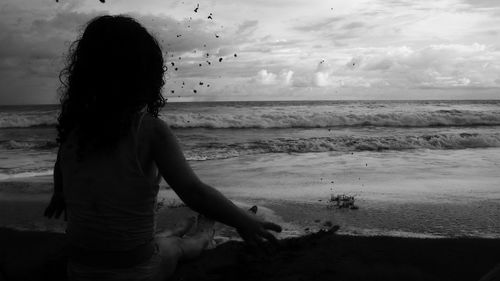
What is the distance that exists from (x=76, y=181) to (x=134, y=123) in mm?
340

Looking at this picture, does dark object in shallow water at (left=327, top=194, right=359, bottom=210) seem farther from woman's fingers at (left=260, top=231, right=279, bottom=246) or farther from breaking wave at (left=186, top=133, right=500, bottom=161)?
breaking wave at (left=186, top=133, right=500, bottom=161)

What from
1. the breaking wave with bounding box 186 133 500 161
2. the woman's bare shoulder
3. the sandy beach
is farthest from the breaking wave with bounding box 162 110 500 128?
the woman's bare shoulder

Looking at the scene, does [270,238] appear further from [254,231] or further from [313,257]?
[313,257]

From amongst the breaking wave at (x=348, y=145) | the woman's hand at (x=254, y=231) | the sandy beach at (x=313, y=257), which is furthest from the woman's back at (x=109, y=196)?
the breaking wave at (x=348, y=145)

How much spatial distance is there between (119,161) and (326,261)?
2.52m

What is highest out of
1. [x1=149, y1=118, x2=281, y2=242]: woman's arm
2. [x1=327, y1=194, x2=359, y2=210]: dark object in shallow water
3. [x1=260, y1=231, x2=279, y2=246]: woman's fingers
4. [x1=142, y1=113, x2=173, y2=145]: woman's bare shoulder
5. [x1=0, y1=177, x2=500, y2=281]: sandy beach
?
[x1=142, y1=113, x2=173, y2=145]: woman's bare shoulder

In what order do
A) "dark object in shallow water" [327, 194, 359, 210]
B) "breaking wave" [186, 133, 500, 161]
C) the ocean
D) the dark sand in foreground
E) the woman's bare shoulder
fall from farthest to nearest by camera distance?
"breaking wave" [186, 133, 500, 161], "dark object in shallow water" [327, 194, 359, 210], the ocean, the dark sand in foreground, the woman's bare shoulder

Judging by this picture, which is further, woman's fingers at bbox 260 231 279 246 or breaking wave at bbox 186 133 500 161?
breaking wave at bbox 186 133 500 161

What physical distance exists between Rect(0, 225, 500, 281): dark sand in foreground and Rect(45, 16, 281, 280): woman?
1432mm

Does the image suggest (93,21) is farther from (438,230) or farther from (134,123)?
(438,230)

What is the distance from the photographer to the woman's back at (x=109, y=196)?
182 cm

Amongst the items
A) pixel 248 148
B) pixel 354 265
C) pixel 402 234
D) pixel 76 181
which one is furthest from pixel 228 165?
pixel 76 181

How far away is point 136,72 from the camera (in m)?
1.86

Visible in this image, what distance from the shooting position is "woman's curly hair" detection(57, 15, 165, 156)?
1.84m
